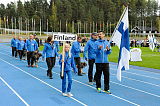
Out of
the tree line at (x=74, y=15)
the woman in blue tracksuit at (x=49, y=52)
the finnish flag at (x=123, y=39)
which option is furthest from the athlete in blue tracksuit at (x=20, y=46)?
the tree line at (x=74, y=15)

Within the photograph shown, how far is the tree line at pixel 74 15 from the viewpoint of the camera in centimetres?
9844

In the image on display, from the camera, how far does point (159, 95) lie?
8.88 metres

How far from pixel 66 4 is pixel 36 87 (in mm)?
101935

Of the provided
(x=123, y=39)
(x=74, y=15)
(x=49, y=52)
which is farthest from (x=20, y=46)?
(x=74, y=15)

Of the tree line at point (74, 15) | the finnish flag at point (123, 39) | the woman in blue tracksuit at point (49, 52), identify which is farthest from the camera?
the tree line at point (74, 15)

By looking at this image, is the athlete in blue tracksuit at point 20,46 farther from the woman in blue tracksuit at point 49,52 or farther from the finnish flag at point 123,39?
the finnish flag at point 123,39

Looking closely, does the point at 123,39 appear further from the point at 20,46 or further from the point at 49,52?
the point at 20,46

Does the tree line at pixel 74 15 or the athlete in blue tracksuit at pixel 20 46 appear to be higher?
the tree line at pixel 74 15

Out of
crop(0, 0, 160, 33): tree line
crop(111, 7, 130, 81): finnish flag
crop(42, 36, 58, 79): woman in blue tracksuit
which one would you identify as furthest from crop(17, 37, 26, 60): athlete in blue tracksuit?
crop(0, 0, 160, 33): tree line

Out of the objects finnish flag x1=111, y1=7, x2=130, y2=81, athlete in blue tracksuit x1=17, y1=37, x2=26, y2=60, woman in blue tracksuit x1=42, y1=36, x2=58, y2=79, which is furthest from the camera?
athlete in blue tracksuit x1=17, y1=37, x2=26, y2=60

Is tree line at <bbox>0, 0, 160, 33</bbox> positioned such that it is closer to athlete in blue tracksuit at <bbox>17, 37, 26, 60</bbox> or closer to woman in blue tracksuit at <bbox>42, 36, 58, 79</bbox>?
athlete in blue tracksuit at <bbox>17, 37, 26, 60</bbox>

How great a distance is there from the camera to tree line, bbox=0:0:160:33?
98.4 meters

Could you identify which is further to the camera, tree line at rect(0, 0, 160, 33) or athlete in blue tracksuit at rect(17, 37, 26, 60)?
tree line at rect(0, 0, 160, 33)

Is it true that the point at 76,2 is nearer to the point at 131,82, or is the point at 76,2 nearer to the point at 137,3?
the point at 137,3
